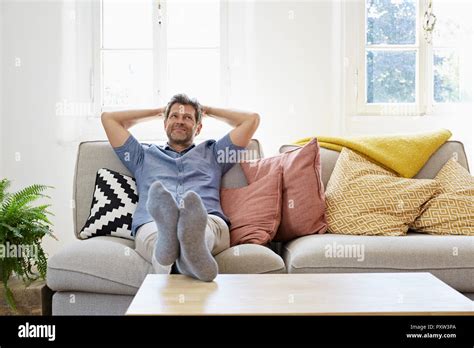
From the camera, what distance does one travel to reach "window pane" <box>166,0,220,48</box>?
13.7ft

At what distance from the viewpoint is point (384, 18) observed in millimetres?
4156

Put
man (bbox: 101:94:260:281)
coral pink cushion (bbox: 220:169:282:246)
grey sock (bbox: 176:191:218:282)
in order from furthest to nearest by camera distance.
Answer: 1. coral pink cushion (bbox: 220:169:282:246)
2. man (bbox: 101:94:260:281)
3. grey sock (bbox: 176:191:218:282)

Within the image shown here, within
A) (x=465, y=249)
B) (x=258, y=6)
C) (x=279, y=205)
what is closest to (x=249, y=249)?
(x=279, y=205)

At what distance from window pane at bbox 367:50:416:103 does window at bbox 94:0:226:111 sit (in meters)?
0.91

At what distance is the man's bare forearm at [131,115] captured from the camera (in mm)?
3203

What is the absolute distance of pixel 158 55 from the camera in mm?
4188

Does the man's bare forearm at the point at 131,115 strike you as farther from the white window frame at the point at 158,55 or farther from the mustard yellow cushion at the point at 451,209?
the mustard yellow cushion at the point at 451,209

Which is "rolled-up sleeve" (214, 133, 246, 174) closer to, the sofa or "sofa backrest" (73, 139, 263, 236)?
"sofa backrest" (73, 139, 263, 236)

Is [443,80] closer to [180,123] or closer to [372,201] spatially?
[372,201]

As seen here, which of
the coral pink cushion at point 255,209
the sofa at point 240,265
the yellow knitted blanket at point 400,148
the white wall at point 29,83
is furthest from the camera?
the white wall at point 29,83

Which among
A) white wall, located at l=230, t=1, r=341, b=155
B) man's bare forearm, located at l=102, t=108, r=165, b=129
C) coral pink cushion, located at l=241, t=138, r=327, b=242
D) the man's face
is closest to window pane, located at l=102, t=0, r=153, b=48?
white wall, located at l=230, t=1, r=341, b=155

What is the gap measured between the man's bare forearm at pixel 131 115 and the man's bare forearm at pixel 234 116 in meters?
0.26

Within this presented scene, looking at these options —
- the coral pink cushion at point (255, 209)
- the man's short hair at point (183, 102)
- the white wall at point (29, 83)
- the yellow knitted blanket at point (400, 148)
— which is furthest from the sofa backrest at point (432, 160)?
the white wall at point (29, 83)
